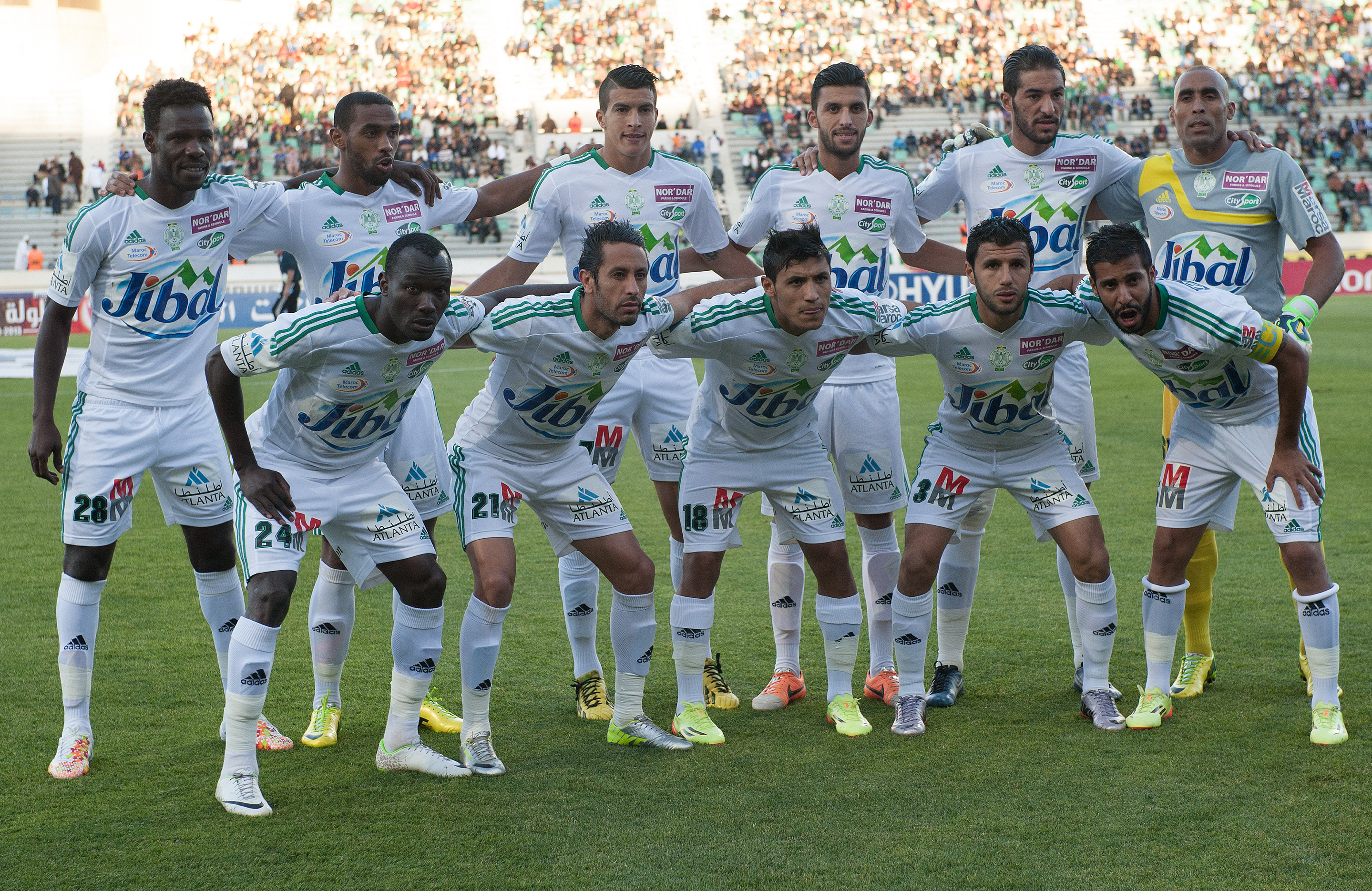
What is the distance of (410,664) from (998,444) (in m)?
2.49

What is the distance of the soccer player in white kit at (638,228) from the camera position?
5.56 m

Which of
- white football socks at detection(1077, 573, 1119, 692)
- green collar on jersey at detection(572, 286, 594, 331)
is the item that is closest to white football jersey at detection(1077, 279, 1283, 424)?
white football socks at detection(1077, 573, 1119, 692)

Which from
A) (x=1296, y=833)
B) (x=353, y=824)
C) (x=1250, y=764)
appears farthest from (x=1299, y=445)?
(x=353, y=824)

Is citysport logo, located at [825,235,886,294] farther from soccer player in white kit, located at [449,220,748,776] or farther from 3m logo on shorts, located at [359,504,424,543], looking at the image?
3m logo on shorts, located at [359,504,424,543]

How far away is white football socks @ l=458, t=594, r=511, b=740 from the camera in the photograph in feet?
15.5

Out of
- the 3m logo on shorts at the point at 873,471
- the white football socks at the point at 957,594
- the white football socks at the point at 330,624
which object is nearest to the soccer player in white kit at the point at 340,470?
the white football socks at the point at 330,624

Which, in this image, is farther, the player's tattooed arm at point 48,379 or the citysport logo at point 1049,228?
the citysport logo at point 1049,228

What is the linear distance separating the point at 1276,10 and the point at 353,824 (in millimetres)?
47865

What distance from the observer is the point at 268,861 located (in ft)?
12.6

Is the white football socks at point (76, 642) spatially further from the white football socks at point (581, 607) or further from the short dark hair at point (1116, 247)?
the short dark hair at point (1116, 247)

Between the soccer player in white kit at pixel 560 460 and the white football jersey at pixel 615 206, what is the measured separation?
2.04 feet

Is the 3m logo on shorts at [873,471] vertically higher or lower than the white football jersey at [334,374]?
lower

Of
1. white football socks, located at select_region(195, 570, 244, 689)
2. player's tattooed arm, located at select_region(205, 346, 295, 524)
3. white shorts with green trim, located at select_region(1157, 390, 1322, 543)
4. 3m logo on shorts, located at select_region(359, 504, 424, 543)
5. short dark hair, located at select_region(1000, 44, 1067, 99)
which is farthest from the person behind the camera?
short dark hair, located at select_region(1000, 44, 1067, 99)

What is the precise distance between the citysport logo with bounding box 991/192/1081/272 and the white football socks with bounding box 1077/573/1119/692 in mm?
1480
